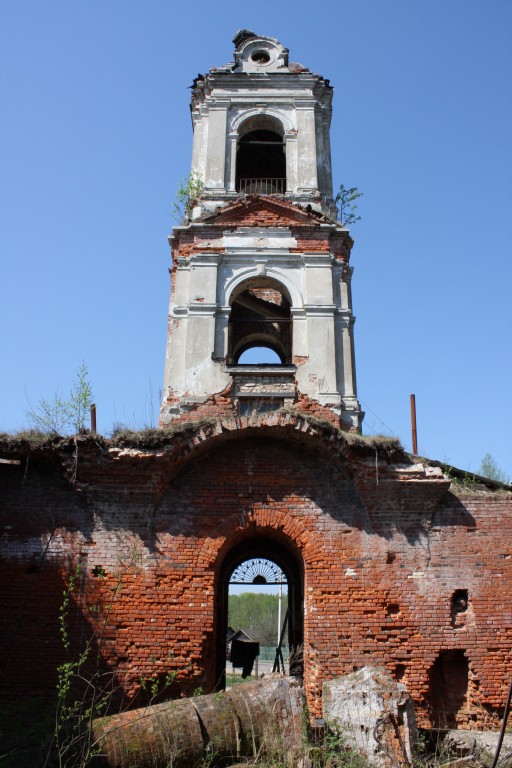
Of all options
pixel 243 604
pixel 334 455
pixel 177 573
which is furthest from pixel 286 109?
pixel 243 604

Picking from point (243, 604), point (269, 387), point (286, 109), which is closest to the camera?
point (269, 387)

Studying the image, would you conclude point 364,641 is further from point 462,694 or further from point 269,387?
point 269,387

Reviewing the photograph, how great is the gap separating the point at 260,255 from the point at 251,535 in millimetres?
5078

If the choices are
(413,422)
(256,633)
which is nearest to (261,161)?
(413,422)

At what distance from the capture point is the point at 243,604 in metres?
67.4

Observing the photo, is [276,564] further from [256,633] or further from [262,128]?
[256,633]

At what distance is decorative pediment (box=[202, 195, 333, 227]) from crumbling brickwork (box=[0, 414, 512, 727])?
15.0ft

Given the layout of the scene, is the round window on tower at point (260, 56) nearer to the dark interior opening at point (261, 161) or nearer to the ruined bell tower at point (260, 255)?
the ruined bell tower at point (260, 255)

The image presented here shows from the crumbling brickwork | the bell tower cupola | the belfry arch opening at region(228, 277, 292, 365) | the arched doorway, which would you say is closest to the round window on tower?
the bell tower cupola

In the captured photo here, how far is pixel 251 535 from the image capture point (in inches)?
376

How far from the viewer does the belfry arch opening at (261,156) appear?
1346 cm

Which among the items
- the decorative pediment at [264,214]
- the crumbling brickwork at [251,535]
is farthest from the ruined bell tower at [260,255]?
the crumbling brickwork at [251,535]

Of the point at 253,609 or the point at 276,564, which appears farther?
the point at 253,609

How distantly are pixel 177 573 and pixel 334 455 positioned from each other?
2648 mm
